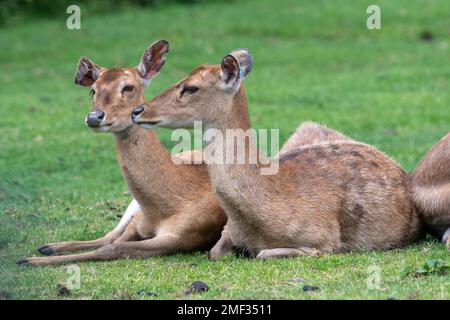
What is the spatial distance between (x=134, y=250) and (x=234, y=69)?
165 centimetres

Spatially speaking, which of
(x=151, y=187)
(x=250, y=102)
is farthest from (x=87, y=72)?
(x=250, y=102)

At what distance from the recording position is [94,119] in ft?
28.2

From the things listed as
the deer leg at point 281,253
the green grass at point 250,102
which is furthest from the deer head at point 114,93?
the deer leg at point 281,253

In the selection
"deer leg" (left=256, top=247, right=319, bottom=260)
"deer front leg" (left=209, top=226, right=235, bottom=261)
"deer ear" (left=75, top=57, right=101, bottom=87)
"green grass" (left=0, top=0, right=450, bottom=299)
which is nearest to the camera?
"green grass" (left=0, top=0, right=450, bottom=299)

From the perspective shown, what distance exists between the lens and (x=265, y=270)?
7.83 metres

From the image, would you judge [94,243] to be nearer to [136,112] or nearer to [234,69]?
[136,112]

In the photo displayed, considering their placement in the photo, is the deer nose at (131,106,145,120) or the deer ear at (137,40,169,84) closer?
the deer nose at (131,106,145,120)

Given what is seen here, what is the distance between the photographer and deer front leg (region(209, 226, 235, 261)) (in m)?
8.52

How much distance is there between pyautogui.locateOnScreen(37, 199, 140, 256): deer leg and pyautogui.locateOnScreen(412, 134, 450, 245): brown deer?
2.38 m

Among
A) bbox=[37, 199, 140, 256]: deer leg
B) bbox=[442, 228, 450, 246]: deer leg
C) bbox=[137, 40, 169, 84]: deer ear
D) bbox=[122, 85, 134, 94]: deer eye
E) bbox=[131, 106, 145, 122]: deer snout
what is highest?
bbox=[137, 40, 169, 84]: deer ear

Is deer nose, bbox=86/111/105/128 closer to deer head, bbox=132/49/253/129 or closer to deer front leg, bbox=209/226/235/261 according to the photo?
deer head, bbox=132/49/253/129

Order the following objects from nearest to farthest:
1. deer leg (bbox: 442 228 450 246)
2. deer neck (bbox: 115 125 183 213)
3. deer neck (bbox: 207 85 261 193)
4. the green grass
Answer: the green grass, deer neck (bbox: 207 85 261 193), deer leg (bbox: 442 228 450 246), deer neck (bbox: 115 125 183 213)

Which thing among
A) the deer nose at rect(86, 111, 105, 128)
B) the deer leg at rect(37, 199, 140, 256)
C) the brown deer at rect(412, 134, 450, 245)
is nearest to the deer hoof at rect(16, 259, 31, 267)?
the deer leg at rect(37, 199, 140, 256)
